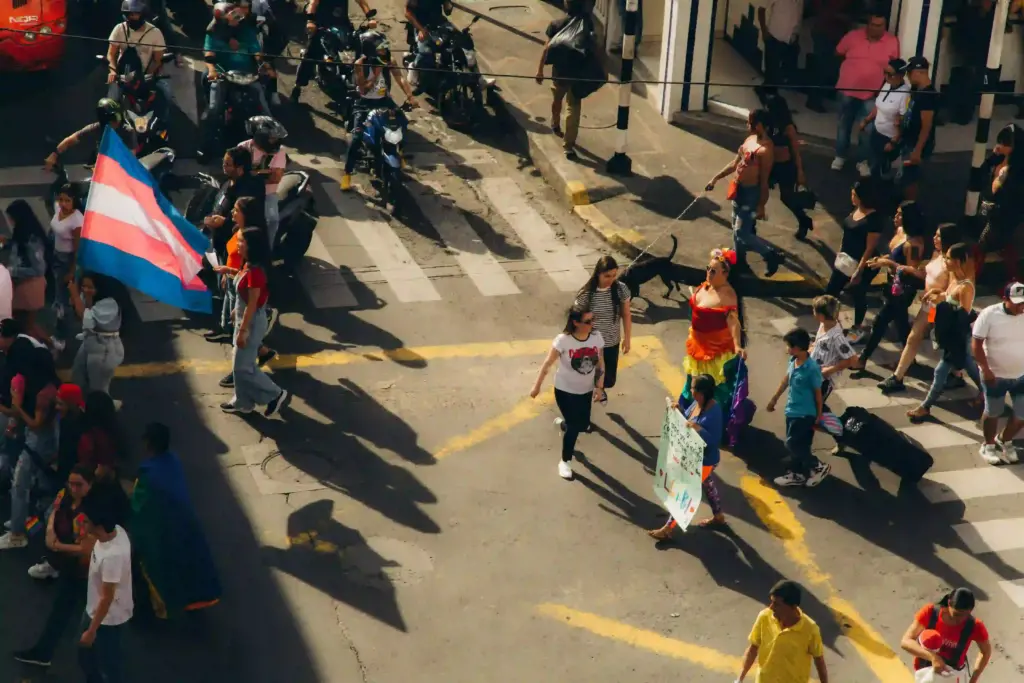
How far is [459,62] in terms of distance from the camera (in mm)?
20453

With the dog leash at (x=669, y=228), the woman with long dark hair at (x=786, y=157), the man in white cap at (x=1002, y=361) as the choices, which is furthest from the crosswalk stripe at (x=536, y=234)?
the man in white cap at (x=1002, y=361)

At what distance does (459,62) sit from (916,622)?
478 inches

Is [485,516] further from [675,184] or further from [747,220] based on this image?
[675,184]

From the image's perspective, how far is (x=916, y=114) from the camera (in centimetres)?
1734

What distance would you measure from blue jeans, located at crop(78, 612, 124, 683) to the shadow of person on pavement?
1.81 m

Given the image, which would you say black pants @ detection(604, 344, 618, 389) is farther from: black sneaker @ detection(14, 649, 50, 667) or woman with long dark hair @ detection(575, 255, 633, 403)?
black sneaker @ detection(14, 649, 50, 667)

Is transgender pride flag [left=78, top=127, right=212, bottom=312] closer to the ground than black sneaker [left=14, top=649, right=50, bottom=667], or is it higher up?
higher up

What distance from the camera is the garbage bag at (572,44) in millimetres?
19078

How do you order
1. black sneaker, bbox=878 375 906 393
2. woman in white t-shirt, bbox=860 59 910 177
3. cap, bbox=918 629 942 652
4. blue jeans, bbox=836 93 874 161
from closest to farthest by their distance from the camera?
cap, bbox=918 629 942 652 < black sneaker, bbox=878 375 906 393 < woman in white t-shirt, bbox=860 59 910 177 < blue jeans, bbox=836 93 874 161

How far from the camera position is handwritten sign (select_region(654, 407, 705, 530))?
1198 centimetres

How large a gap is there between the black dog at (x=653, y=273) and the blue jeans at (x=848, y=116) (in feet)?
11.8

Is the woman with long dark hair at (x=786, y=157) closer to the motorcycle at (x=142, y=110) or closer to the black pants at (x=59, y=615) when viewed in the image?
the motorcycle at (x=142, y=110)

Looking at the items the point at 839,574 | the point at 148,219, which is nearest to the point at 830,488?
the point at 839,574

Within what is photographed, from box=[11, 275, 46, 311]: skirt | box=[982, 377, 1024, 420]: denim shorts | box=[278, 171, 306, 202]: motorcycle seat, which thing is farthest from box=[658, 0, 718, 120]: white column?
box=[11, 275, 46, 311]: skirt
